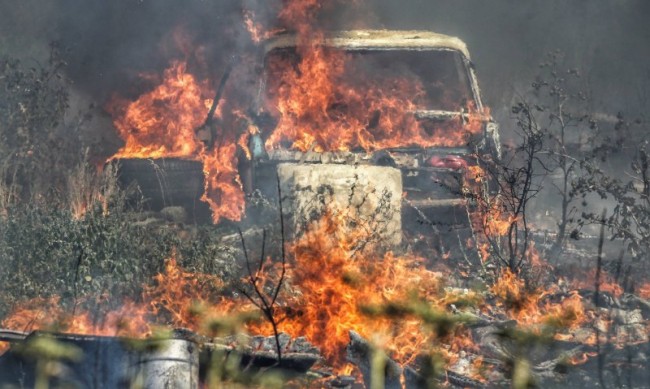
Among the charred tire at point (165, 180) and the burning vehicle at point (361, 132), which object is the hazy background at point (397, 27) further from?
the charred tire at point (165, 180)

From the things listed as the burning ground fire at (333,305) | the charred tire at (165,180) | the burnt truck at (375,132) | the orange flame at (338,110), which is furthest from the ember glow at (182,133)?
the burning ground fire at (333,305)

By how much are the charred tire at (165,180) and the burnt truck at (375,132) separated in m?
1.02

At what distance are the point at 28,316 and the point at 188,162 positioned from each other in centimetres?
361

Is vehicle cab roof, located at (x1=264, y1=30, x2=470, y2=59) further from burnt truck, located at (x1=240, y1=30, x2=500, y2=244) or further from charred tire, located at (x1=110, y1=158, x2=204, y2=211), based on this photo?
charred tire, located at (x1=110, y1=158, x2=204, y2=211)

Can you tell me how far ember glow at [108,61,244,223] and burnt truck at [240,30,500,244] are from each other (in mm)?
790

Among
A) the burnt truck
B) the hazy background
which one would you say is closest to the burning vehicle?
the burnt truck

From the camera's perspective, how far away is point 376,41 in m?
9.59

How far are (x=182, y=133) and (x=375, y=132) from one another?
3068 mm

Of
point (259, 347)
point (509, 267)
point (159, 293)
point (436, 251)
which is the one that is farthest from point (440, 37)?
point (259, 347)

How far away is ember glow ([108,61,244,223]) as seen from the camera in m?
9.45

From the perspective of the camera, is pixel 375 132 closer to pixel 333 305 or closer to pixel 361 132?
pixel 361 132

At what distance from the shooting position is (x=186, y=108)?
11.6 meters

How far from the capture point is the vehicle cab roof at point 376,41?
9.54 meters

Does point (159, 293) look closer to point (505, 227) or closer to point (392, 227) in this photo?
point (392, 227)
